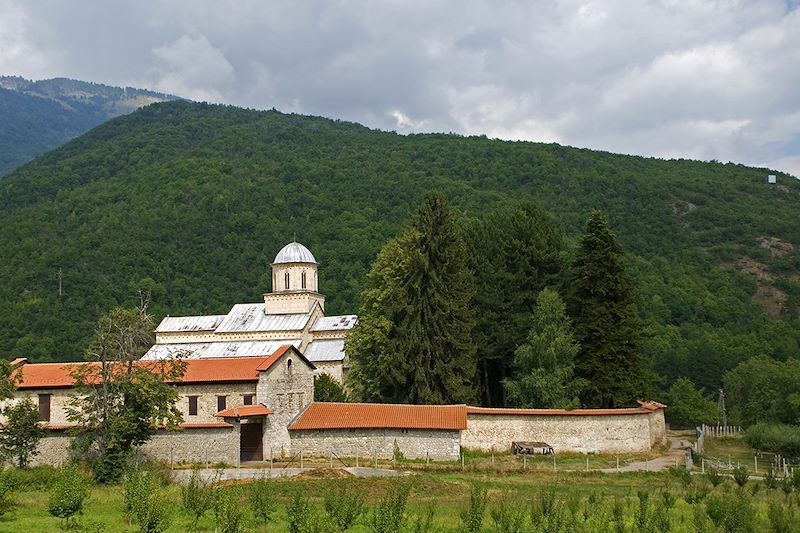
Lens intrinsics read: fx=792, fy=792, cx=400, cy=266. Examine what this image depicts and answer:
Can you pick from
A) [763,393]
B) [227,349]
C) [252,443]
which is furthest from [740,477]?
[227,349]

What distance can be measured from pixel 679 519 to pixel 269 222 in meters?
83.5

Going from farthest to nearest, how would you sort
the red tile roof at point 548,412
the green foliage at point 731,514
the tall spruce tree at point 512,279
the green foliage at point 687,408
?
the green foliage at point 687,408 → the tall spruce tree at point 512,279 → the red tile roof at point 548,412 → the green foliage at point 731,514

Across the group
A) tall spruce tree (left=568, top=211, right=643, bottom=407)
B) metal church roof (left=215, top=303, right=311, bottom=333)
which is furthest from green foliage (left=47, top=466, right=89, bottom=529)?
metal church roof (left=215, top=303, right=311, bottom=333)

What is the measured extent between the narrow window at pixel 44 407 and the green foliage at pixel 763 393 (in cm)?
3727

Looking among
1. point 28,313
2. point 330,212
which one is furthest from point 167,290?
point 330,212

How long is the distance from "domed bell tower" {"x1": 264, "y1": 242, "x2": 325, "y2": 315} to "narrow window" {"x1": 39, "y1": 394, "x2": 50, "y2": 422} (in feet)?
77.6

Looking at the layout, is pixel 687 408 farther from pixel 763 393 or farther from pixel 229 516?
pixel 229 516

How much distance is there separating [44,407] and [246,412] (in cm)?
943

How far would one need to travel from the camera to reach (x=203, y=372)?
3528 centimetres

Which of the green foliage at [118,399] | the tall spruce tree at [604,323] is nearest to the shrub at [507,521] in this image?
the green foliage at [118,399]

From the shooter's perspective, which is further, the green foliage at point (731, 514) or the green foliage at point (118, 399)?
the green foliage at point (118, 399)

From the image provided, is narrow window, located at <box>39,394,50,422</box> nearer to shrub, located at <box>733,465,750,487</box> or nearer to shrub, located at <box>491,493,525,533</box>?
shrub, located at <box>491,493,525,533</box>

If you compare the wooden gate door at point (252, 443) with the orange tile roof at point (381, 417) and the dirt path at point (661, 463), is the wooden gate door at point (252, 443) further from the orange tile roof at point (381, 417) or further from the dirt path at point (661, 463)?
the dirt path at point (661, 463)

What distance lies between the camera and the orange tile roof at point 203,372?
33.8 m
